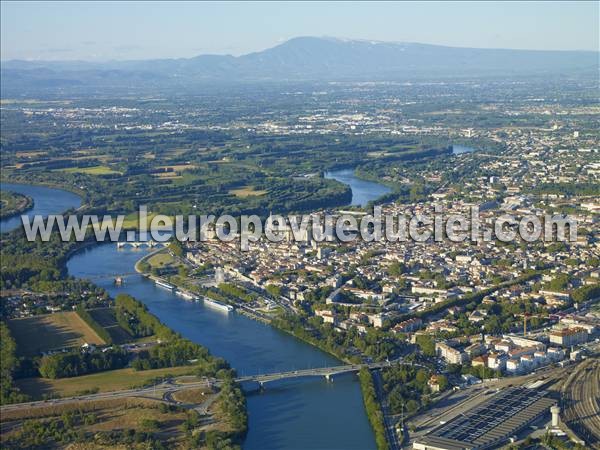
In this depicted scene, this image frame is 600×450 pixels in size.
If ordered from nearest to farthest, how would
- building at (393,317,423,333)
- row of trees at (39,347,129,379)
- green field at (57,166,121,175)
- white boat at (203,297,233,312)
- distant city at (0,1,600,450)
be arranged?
distant city at (0,1,600,450)
row of trees at (39,347,129,379)
building at (393,317,423,333)
white boat at (203,297,233,312)
green field at (57,166,121,175)

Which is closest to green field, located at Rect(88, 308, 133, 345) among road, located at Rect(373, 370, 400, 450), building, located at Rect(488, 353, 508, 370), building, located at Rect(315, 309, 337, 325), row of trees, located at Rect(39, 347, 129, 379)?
row of trees, located at Rect(39, 347, 129, 379)

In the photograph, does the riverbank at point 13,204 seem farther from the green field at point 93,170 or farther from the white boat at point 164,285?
the white boat at point 164,285

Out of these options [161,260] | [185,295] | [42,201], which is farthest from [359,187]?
Result: [185,295]

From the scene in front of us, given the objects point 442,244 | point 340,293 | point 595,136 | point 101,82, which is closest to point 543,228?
point 442,244

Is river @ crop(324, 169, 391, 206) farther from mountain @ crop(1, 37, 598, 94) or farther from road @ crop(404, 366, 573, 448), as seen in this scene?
mountain @ crop(1, 37, 598, 94)

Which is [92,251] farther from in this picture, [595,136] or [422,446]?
[595,136]
